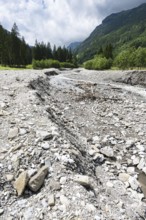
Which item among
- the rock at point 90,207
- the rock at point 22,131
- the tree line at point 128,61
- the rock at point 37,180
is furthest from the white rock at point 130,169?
the tree line at point 128,61

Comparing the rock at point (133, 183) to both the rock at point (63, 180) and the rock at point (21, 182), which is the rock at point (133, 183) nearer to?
the rock at point (63, 180)

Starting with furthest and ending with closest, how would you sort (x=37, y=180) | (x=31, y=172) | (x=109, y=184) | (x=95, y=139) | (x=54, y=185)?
(x=95, y=139) < (x=109, y=184) < (x=31, y=172) < (x=37, y=180) < (x=54, y=185)

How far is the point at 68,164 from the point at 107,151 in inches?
155

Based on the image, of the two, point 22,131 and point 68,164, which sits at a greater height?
point 22,131

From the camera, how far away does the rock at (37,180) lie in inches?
257

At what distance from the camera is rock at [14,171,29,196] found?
6469 millimetres

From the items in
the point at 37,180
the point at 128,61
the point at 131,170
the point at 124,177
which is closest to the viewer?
the point at 37,180

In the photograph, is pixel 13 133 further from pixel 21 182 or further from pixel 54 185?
pixel 54 185

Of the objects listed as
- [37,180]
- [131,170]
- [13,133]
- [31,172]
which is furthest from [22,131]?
[131,170]

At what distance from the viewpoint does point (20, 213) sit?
19.0 ft

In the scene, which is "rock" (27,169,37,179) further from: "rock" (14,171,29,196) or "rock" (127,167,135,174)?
"rock" (127,167,135,174)

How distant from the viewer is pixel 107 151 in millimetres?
10922

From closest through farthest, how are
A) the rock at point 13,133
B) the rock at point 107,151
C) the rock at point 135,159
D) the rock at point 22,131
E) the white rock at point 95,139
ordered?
the rock at point 13,133
the rock at point 22,131
the rock at point 135,159
the rock at point 107,151
the white rock at point 95,139

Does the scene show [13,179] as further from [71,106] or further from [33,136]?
[71,106]
